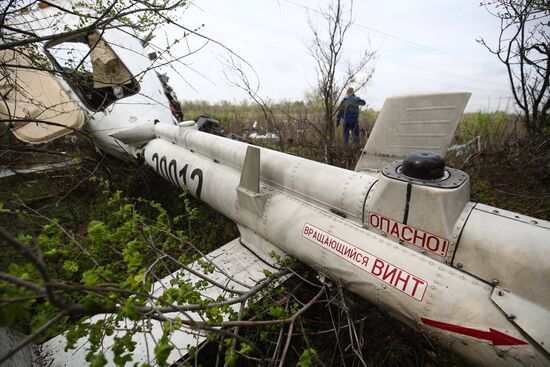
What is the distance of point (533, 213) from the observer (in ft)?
14.5

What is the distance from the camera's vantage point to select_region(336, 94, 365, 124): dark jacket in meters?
7.52

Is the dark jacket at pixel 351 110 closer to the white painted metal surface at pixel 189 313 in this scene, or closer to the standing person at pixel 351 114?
the standing person at pixel 351 114

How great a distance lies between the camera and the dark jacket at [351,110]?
A: 24.7 ft

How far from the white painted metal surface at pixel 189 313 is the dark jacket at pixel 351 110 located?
5.00m

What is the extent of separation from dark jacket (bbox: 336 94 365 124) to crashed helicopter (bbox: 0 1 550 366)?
15.0ft

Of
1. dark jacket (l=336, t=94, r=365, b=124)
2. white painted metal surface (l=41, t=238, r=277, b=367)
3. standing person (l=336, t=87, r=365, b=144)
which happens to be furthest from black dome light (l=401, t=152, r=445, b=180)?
standing person (l=336, t=87, r=365, b=144)

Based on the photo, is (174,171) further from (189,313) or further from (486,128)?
(486,128)

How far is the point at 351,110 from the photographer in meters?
8.12

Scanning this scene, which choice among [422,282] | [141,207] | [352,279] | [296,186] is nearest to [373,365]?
[352,279]

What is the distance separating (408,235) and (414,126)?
3.66ft

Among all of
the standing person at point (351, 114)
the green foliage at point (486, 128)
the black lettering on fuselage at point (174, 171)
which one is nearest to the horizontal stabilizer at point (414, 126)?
the black lettering on fuselage at point (174, 171)

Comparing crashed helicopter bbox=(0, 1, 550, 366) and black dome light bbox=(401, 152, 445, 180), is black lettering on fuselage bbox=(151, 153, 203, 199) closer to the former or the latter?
crashed helicopter bbox=(0, 1, 550, 366)

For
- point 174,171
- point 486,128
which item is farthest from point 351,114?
point 174,171

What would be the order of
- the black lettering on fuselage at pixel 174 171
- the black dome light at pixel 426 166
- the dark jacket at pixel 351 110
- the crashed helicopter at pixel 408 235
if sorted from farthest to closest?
the dark jacket at pixel 351 110
the black lettering on fuselage at pixel 174 171
the black dome light at pixel 426 166
the crashed helicopter at pixel 408 235
